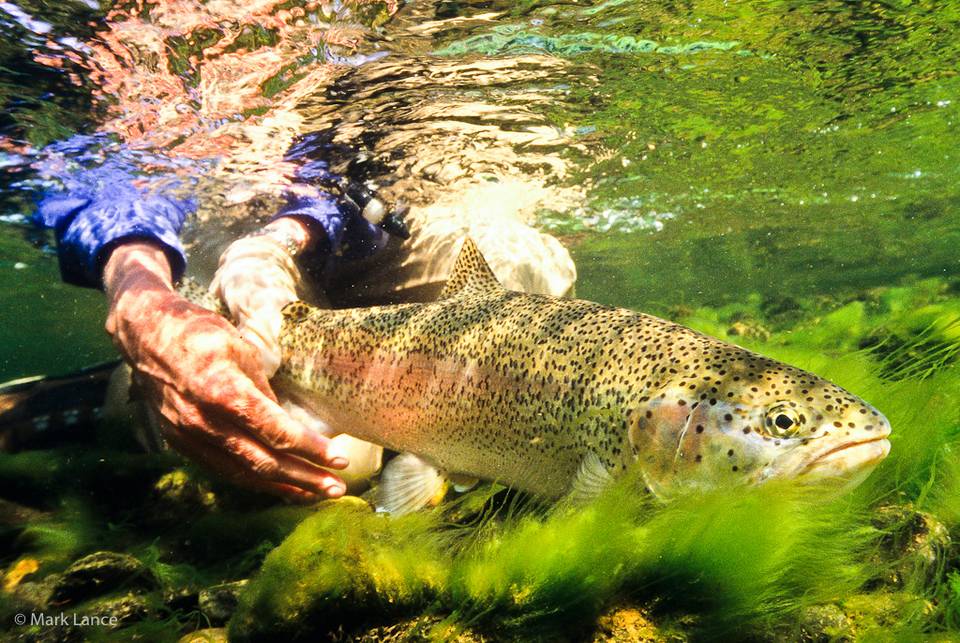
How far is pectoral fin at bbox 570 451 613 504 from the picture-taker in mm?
2582

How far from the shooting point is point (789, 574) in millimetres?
2266

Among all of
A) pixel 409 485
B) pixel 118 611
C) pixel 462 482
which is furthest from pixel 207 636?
pixel 462 482

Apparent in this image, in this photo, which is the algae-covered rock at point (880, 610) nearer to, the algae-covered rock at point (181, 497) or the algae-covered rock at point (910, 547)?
the algae-covered rock at point (910, 547)

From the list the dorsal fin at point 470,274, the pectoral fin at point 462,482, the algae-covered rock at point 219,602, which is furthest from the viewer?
the dorsal fin at point 470,274

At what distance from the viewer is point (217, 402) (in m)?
3.12

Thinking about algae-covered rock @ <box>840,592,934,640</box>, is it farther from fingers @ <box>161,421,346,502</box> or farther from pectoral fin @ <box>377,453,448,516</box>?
fingers @ <box>161,421,346,502</box>

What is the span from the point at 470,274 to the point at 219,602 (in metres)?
2.74

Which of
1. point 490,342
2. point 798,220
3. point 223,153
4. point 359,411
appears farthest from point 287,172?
point 798,220

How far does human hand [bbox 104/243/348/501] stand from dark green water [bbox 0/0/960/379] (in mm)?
3546

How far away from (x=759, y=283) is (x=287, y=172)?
49.5 metres

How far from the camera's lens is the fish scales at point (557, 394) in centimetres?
230

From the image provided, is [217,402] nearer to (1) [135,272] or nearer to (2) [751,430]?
(1) [135,272]

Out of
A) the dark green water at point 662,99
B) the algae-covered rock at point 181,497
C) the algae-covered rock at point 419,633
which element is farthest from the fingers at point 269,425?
the dark green water at point 662,99

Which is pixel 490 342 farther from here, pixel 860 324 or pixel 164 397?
pixel 860 324
